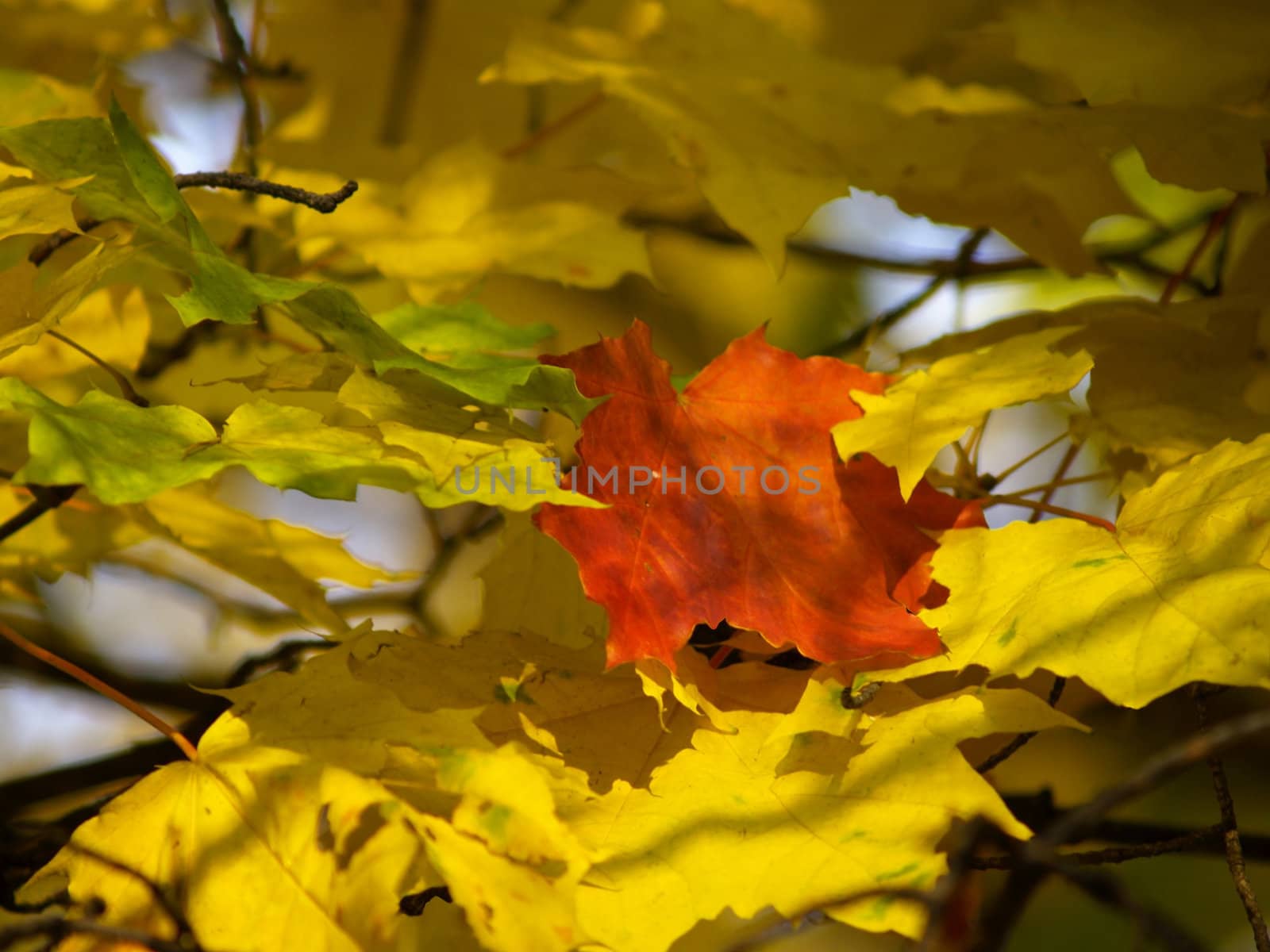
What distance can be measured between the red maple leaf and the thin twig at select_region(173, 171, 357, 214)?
0.14 m

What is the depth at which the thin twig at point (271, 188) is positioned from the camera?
1.76ft

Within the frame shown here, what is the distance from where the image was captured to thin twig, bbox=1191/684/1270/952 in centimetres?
44

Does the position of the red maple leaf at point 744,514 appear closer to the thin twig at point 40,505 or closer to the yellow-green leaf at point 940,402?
the yellow-green leaf at point 940,402

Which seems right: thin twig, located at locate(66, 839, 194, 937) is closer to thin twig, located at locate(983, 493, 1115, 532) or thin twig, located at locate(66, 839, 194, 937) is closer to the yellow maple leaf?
the yellow maple leaf

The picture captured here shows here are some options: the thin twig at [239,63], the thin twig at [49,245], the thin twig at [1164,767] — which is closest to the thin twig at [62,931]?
the thin twig at [1164,767]

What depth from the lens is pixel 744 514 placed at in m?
0.56

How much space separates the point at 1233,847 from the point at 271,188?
58cm

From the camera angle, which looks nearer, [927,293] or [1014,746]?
[1014,746]

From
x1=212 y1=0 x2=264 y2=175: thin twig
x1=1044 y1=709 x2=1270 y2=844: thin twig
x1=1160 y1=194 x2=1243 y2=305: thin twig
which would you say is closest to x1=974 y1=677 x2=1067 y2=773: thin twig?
x1=1044 y1=709 x2=1270 y2=844: thin twig

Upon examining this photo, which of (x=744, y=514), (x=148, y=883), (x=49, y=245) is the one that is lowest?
(x=148, y=883)

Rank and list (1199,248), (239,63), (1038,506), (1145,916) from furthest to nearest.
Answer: (239,63) < (1199,248) < (1038,506) < (1145,916)

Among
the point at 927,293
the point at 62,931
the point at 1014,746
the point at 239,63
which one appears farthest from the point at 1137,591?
the point at 239,63

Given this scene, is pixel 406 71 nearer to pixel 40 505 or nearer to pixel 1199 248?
pixel 40 505

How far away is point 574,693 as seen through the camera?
0.54 meters
